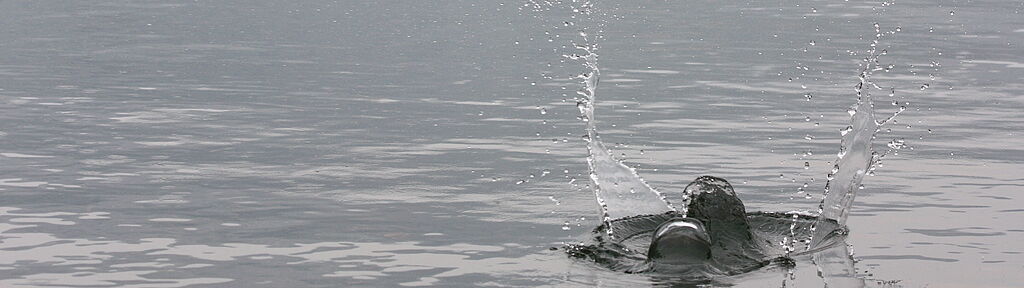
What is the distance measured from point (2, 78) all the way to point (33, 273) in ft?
64.3

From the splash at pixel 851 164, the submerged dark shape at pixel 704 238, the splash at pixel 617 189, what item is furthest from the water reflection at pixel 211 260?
the splash at pixel 851 164

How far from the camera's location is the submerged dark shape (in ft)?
53.4

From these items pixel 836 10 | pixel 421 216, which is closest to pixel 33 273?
pixel 421 216

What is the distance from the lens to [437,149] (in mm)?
24781

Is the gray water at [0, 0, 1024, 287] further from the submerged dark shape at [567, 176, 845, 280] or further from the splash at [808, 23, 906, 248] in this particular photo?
the submerged dark shape at [567, 176, 845, 280]

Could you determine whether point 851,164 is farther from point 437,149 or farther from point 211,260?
point 211,260

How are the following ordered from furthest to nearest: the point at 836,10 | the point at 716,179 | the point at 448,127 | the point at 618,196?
the point at 836,10
the point at 448,127
the point at 618,196
the point at 716,179

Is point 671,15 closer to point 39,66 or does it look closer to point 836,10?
point 836,10

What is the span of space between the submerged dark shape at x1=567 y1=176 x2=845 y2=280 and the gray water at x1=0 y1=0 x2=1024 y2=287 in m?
0.32

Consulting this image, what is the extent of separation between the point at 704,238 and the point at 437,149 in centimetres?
873

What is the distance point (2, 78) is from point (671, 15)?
28922 mm

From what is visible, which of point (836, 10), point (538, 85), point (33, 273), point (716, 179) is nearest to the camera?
point (33, 273)

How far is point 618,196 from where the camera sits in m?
20.7

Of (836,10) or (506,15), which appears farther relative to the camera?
(836,10)
